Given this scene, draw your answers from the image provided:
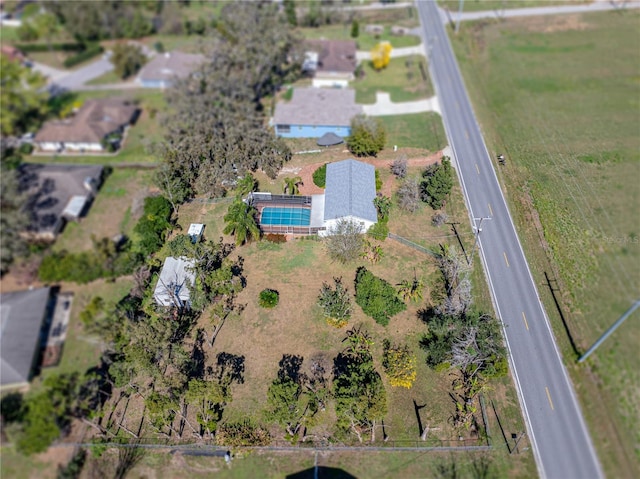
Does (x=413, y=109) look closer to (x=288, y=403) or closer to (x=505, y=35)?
(x=505, y=35)

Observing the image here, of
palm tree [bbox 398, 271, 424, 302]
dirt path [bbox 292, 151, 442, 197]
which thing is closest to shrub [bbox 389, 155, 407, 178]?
dirt path [bbox 292, 151, 442, 197]

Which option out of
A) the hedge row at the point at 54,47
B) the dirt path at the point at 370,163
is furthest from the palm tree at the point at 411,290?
the hedge row at the point at 54,47

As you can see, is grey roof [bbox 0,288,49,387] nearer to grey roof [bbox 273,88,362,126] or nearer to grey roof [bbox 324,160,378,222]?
grey roof [bbox 324,160,378,222]

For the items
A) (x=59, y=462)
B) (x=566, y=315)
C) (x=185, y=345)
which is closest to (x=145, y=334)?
(x=185, y=345)

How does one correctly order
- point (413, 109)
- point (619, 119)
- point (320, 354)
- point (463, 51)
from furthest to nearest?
point (463, 51)
point (413, 109)
point (619, 119)
point (320, 354)

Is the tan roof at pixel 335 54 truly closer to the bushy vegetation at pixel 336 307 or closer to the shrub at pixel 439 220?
the shrub at pixel 439 220

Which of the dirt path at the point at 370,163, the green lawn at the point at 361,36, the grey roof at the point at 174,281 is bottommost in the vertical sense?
the grey roof at the point at 174,281
